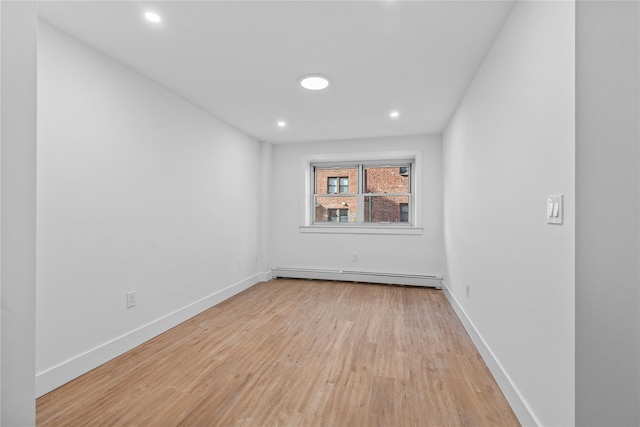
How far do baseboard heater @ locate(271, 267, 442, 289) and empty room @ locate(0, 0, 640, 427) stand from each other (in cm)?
56

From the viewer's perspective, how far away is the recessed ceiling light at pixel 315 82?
8.47 feet

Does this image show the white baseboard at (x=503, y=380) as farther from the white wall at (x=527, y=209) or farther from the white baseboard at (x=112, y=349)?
the white baseboard at (x=112, y=349)

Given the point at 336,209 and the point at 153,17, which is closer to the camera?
the point at 153,17

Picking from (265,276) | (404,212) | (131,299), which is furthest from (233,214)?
(404,212)

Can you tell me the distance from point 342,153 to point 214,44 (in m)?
2.95

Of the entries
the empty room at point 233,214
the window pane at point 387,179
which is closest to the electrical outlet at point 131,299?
the empty room at point 233,214

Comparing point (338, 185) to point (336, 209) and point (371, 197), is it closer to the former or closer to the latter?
point (336, 209)

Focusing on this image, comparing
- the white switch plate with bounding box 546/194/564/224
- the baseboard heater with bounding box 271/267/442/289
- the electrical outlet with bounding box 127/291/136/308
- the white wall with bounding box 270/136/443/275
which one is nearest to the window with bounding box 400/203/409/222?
the white wall with bounding box 270/136/443/275

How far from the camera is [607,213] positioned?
42.5 inches

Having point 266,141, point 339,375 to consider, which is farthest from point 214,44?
point 266,141

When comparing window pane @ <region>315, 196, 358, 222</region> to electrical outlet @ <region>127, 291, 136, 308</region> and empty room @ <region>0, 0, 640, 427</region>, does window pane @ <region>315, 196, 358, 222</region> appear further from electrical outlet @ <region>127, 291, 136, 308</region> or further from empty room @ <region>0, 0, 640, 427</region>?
electrical outlet @ <region>127, 291, 136, 308</region>

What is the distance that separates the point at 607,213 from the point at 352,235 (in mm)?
3804

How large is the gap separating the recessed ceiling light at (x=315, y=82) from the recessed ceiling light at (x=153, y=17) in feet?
3.77

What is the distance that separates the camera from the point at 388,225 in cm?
480
